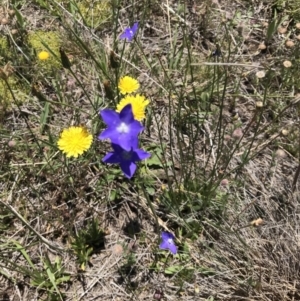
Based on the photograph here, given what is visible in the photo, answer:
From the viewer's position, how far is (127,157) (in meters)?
1.38

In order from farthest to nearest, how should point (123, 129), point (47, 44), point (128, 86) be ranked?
point (47, 44)
point (128, 86)
point (123, 129)

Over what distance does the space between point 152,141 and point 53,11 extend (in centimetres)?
91

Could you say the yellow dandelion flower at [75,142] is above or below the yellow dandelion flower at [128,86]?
below

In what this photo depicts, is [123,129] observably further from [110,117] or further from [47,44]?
[47,44]

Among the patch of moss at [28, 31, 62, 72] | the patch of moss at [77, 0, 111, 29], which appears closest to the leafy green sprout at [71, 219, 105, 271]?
the patch of moss at [28, 31, 62, 72]

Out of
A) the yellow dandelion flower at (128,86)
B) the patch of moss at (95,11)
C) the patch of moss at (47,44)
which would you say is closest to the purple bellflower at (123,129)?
the yellow dandelion flower at (128,86)

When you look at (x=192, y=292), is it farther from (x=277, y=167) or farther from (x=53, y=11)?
(x=53, y=11)

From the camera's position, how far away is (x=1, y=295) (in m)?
1.82

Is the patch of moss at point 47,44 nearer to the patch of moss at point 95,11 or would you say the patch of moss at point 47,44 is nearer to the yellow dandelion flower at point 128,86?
the patch of moss at point 95,11

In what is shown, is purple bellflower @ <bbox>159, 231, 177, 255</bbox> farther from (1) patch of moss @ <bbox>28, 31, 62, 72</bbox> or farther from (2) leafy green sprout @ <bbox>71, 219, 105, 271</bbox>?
(1) patch of moss @ <bbox>28, 31, 62, 72</bbox>

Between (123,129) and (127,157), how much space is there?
9cm

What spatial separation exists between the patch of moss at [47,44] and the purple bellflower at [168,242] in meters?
0.96

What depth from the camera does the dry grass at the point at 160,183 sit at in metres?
1.75

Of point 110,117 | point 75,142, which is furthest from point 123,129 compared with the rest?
point 75,142
